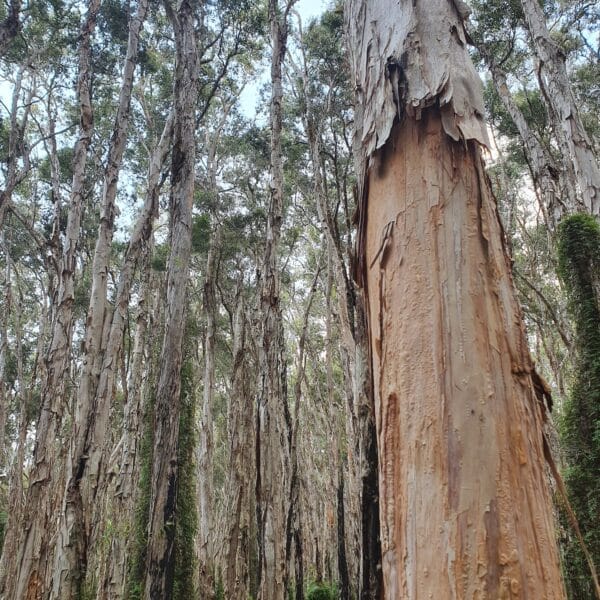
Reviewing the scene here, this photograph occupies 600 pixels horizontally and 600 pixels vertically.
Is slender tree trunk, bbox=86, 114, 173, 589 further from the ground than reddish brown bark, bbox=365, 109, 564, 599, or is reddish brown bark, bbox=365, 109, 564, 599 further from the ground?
slender tree trunk, bbox=86, 114, 173, 589

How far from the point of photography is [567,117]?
7.39 meters

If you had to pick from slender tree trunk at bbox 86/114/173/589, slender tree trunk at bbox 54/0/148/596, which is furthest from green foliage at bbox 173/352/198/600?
slender tree trunk at bbox 54/0/148/596

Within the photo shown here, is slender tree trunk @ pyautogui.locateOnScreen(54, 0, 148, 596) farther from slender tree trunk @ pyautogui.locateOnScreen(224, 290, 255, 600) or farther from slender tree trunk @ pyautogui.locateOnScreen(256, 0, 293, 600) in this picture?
slender tree trunk @ pyautogui.locateOnScreen(224, 290, 255, 600)

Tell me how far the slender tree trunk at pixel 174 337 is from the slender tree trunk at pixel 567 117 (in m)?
5.24

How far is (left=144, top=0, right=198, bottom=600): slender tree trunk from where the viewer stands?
430 centimetres

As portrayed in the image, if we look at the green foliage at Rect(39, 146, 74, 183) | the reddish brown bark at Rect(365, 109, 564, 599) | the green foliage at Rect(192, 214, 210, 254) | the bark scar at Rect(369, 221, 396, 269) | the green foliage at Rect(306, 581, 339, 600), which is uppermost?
the green foliage at Rect(39, 146, 74, 183)

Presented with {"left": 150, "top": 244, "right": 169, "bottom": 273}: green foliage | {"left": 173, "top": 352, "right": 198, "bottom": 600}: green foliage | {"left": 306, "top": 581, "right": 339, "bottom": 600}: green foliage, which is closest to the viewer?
{"left": 173, "top": 352, "right": 198, "bottom": 600}: green foliage

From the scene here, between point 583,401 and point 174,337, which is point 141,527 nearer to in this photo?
point 174,337

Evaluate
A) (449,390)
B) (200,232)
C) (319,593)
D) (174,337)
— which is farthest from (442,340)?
(319,593)

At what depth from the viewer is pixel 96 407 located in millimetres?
6082

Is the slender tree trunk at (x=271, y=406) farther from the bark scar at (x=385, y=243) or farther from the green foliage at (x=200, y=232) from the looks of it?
the bark scar at (x=385, y=243)

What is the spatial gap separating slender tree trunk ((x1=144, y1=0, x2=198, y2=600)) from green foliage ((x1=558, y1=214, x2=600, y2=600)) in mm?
4617

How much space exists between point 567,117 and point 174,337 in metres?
6.40

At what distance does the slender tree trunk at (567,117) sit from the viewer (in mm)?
7000
